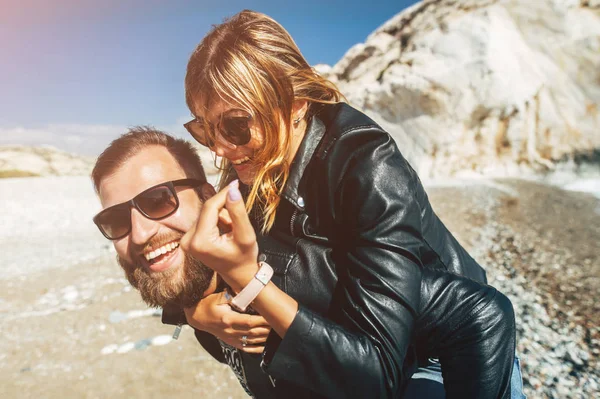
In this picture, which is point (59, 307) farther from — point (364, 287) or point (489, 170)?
point (489, 170)

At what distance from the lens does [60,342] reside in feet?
20.1

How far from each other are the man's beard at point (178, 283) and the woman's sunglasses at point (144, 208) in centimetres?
32

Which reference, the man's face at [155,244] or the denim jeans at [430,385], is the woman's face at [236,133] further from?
the denim jeans at [430,385]

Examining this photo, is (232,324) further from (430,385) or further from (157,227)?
(430,385)

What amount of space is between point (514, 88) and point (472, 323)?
77.7ft

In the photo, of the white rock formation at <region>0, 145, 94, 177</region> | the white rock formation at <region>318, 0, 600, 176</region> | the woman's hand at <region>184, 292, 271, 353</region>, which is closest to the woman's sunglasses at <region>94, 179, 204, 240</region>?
the woman's hand at <region>184, 292, 271, 353</region>

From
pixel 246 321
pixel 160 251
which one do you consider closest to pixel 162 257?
pixel 160 251

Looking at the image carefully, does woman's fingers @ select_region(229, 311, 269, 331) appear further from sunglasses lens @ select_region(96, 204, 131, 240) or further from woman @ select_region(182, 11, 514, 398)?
sunglasses lens @ select_region(96, 204, 131, 240)

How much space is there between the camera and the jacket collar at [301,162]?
220 centimetres

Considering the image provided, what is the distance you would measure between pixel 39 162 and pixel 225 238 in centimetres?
3698

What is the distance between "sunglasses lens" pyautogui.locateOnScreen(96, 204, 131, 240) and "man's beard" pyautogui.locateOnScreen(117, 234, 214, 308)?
0.30 metres

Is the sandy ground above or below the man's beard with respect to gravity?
below

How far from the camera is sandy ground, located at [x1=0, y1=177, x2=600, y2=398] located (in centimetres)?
509

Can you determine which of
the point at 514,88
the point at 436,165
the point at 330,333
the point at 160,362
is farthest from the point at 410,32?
the point at 330,333
